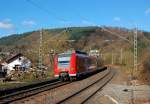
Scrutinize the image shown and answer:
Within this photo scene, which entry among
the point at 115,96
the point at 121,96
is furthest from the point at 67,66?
the point at 121,96

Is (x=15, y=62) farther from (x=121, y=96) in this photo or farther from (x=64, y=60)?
(x=121, y=96)

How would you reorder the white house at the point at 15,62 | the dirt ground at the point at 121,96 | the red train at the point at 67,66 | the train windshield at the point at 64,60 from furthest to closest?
the white house at the point at 15,62
the train windshield at the point at 64,60
the red train at the point at 67,66
the dirt ground at the point at 121,96

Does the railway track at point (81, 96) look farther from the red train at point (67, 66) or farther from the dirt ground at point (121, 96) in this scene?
the red train at point (67, 66)

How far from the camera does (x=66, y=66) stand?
42.2 meters

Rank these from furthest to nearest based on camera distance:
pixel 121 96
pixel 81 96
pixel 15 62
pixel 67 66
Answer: pixel 15 62 → pixel 67 66 → pixel 81 96 → pixel 121 96

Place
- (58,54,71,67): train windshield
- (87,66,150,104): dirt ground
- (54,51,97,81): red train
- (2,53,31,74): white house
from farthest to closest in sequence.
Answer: (2,53,31,74): white house
(58,54,71,67): train windshield
(54,51,97,81): red train
(87,66,150,104): dirt ground

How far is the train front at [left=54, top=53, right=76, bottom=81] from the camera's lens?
4175 cm

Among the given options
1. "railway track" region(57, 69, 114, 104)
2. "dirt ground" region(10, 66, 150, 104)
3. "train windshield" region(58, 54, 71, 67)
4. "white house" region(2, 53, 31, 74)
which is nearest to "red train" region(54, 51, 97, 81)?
"train windshield" region(58, 54, 71, 67)

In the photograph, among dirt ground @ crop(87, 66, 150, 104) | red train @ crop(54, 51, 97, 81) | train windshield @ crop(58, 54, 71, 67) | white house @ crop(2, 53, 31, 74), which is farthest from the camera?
white house @ crop(2, 53, 31, 74)

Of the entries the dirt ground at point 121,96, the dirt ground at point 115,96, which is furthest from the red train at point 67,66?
the dirt ground at point 121,96

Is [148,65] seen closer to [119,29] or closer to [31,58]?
[31,58]

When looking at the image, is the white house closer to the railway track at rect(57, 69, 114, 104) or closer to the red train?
the red train

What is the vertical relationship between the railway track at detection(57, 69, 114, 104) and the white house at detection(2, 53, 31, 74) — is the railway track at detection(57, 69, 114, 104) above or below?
below

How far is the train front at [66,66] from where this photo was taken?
41750mm
